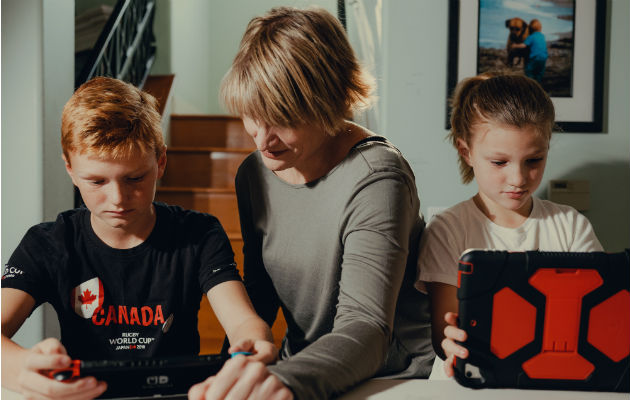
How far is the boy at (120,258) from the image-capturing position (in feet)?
3.21

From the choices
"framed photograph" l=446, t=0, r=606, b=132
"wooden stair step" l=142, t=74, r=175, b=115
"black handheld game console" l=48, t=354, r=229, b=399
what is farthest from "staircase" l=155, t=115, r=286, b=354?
"black handheld game console" l=48, t=354, r=229, b=399

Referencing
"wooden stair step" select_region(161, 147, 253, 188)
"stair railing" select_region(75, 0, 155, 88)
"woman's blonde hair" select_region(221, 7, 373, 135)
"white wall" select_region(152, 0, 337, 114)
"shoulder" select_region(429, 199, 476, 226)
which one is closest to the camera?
"woman's blonde hair" select_region(221, 7, 373, 135)

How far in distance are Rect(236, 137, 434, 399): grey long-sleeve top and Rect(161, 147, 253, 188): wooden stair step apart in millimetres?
2328

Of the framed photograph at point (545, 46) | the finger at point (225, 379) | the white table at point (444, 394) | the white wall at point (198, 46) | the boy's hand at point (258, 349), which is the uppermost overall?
the white wall at point (198, 46)

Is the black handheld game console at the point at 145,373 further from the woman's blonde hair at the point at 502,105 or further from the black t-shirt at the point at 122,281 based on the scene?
the woman's blonde hair at the point at 502,105

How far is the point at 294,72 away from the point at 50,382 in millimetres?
573

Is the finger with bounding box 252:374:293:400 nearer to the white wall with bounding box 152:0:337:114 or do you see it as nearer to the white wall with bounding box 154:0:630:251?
the white wall with bounding box 154:0:630:251

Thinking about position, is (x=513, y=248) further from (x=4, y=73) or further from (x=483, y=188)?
(x=4, y=73)

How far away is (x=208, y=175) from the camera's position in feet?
11.2

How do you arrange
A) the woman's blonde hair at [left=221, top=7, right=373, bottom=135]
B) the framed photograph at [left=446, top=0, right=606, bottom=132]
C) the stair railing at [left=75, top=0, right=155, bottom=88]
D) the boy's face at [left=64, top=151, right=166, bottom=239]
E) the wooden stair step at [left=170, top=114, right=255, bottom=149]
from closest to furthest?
the woman's blonde hair at [left=221, top=7, right=373, bottom=135] → the boy's face at [left=64, top=151, right=166, bottom=239] → the framed photograph at [left=446, top=0, right=606, bottom=132] → the stair railing at [left=75, top=0, right=155, bottom=88] → the wooden stair step at [left=170, top=114, right=255, bottom=149]

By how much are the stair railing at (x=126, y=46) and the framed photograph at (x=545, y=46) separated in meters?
1.78

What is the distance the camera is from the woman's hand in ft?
1.92

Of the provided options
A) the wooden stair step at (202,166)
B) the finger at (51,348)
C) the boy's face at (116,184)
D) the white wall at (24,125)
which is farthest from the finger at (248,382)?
the wooden stair step at (202,166)

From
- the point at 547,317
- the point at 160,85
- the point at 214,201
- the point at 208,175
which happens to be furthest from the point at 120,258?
the point at 160,85
